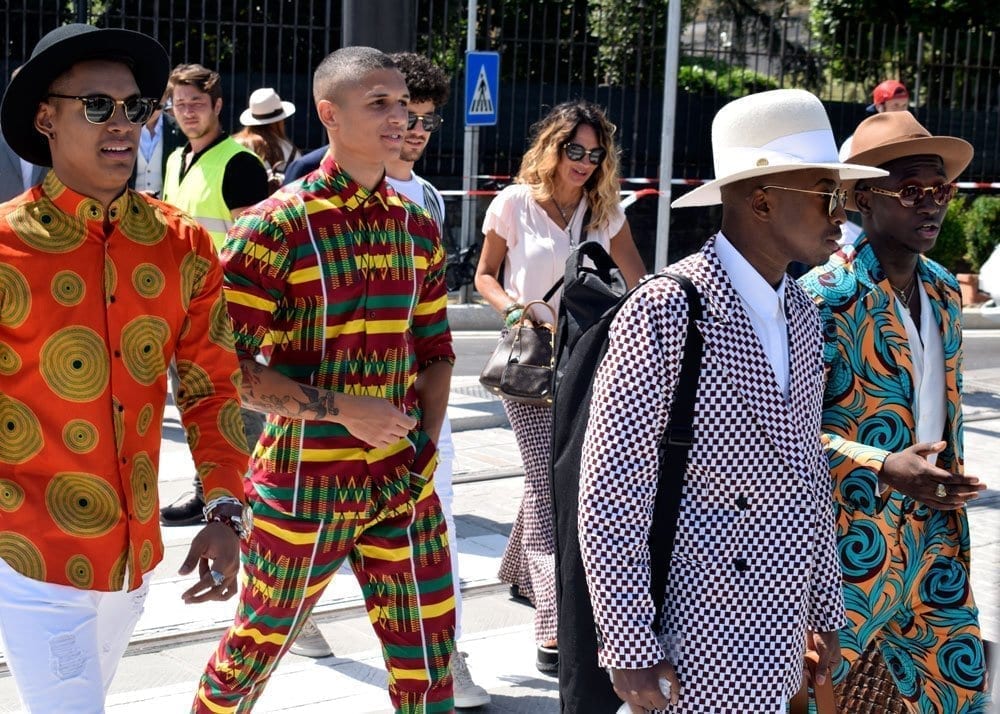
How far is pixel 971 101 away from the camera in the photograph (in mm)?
22859

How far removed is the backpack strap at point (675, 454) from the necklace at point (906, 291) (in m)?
1.23

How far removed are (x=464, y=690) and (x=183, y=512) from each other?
2.65m

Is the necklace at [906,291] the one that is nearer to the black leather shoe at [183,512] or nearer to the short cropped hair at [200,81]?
the black leather shoe at [183,512]

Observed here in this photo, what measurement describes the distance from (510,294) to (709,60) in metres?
15.0

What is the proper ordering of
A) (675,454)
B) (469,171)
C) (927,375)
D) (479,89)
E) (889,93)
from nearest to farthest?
(675,454) → (927,375) → (889,93) → (479,89) → (469,171)

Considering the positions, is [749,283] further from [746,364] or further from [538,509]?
[538,509]

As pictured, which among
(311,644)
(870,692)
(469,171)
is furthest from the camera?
(469,171)

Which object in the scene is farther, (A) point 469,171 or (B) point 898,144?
(A) point 469,171

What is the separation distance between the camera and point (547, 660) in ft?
17.5

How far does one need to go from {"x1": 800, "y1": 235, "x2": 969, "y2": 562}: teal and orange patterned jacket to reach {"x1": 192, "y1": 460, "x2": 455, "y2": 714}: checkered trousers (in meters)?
1.08

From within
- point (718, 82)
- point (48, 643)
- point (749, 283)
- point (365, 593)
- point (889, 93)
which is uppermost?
point (718, 82)

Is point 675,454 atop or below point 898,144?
below

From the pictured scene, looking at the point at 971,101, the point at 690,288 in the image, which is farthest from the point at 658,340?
the point at 971,101

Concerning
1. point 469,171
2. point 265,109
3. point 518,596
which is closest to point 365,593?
point 518,596
